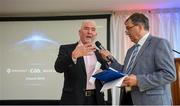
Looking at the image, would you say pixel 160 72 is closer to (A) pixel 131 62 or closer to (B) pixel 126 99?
(A) pixel 131 62

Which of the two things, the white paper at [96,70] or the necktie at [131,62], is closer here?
the necktie at [131,62]

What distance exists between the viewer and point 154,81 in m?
1.99

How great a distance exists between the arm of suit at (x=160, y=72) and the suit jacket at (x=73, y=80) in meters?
0.54

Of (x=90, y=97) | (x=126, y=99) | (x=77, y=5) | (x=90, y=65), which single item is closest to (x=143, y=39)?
(x=126, y=99)

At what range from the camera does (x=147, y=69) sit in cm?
209

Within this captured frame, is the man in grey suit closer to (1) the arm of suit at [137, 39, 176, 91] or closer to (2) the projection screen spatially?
(1) the arm of suit at [137, 39, 176, 91]

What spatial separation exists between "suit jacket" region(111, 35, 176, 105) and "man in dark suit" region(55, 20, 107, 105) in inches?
18.0

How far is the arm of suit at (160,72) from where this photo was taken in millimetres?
1991

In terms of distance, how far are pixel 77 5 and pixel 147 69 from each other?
3.18 meters

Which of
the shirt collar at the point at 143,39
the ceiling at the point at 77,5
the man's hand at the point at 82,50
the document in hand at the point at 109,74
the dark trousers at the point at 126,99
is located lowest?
the dark trousers at the point at 126,99

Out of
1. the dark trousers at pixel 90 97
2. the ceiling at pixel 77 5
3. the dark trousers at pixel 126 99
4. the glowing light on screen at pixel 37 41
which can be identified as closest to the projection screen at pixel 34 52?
the glowing light on screen at pixel 37 41

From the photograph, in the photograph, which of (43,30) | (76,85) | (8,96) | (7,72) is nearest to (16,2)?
(43,30)

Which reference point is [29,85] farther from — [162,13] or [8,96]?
[162,13]

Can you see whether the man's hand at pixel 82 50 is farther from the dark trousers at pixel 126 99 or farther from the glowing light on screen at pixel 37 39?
the glowing light on screen at pixel 37 39
